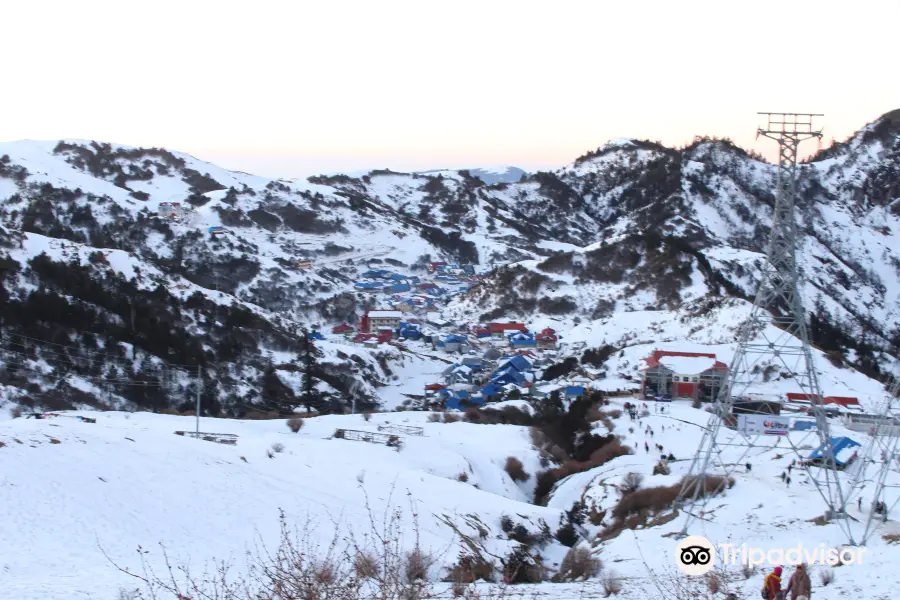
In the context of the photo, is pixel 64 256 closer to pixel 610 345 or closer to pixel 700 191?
pixel 610 345

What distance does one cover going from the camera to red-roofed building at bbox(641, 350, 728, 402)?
3231cm

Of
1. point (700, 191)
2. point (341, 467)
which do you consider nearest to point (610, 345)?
point (341, 467)

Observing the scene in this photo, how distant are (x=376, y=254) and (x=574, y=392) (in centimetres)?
5395

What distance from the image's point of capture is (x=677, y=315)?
50156mm

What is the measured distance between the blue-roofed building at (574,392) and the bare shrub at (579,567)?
1897 centimetres

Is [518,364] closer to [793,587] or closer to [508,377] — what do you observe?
[508,377]

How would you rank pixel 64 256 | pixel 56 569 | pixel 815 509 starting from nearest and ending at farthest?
pixel 56 569 → pixel 815 509 → pixel 64 256

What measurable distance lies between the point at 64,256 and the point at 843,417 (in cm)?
3959

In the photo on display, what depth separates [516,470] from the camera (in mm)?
23438

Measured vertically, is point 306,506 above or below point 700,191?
below

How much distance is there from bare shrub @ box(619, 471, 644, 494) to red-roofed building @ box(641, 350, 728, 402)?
13.9m

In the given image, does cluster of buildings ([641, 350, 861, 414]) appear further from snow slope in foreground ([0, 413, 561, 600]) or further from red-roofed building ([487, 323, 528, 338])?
red-roofed building ([487, 323, 528, 338])

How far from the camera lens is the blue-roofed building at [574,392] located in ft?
109

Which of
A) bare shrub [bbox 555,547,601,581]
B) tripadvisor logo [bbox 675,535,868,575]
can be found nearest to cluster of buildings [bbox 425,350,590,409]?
bare shrub [bbox 555,547,601,581]
